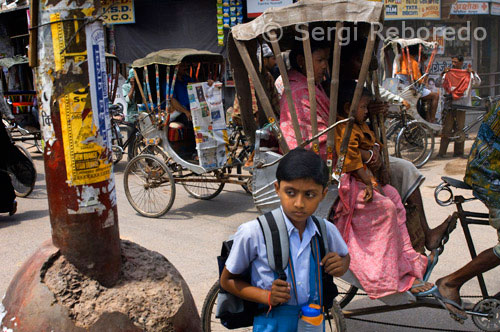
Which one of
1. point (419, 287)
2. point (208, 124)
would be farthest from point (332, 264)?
point (208, 124)

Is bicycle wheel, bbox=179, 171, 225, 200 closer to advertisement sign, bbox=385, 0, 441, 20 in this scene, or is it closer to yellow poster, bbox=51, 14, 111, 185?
yellow poster, bbox=51, 14, 111, 185

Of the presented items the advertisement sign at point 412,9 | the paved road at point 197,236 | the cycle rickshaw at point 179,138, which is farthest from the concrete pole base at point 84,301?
the advertisement sign at point 412,9

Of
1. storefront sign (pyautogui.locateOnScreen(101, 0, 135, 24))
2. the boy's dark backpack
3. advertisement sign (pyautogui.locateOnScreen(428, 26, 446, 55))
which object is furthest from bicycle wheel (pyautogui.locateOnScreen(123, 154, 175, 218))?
advertisement sign (pyautogui.locateOnScreen(428, 26, 446, 55))

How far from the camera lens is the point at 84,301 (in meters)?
2.31

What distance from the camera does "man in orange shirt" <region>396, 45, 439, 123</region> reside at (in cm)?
954

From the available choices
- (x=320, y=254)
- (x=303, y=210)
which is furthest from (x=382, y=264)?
(x=303, y=210)

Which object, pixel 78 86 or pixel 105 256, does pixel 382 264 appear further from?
pixel 78 86

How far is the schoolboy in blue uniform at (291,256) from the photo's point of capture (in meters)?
1.98

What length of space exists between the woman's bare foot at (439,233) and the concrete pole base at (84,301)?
1.60 m

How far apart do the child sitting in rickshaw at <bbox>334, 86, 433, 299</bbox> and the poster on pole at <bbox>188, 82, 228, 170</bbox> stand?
3.24 metres

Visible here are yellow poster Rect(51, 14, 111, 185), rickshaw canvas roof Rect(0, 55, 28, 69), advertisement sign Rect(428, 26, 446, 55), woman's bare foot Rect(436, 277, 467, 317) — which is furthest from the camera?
advertisement sign Rect(428, 26, 446, 55)

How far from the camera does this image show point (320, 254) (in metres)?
2.08

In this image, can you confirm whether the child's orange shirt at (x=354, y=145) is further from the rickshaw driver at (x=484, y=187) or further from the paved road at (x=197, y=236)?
the paved road at (x=197, y=236)

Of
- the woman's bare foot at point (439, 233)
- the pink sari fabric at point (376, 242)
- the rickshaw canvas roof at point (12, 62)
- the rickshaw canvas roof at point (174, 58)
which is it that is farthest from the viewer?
the rickshaw canvas roof at point (12, 62)
